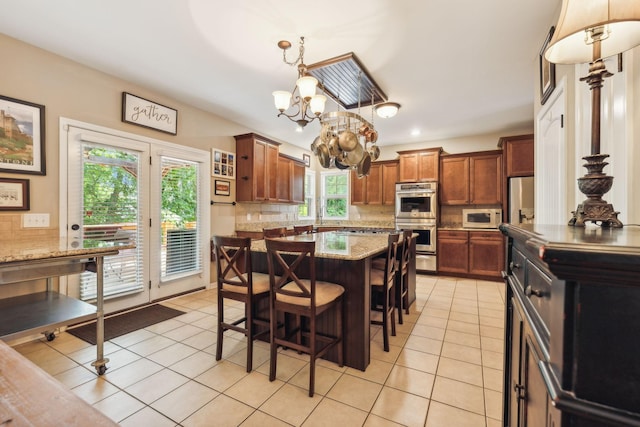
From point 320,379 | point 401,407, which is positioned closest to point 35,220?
point 320,379

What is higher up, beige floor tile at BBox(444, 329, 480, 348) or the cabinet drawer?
the cabinet drawer

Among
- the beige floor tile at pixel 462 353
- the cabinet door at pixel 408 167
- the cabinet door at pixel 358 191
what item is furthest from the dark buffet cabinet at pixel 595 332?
the cabinet door at pixel 358 191

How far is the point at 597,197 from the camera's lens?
0.94m

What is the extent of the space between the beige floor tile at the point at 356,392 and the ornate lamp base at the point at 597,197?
1.51 m

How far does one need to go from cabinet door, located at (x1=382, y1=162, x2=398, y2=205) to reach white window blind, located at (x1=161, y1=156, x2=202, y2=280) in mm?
3673

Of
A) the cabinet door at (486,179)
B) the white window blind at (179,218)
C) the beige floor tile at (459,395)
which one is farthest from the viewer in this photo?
the cabinet door at (486,179)

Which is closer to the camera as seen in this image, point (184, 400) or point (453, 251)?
point (184, 400)

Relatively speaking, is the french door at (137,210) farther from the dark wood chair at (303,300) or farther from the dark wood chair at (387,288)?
the dark wood chair at (387,288)

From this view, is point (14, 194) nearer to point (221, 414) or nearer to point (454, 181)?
point (221, 414)

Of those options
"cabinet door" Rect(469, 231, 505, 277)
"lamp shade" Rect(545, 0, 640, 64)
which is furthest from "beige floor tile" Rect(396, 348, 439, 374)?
"cabinet door" Rect(469, 231, 505, 277)

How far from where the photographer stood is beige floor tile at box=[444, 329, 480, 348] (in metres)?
2.54

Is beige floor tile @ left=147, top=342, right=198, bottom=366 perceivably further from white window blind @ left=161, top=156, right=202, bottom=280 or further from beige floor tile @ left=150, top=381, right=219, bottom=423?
white window blind @ left=161, top=156, right=202, bottom=280

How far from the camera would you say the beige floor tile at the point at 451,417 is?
1588mm

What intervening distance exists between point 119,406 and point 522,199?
5398mm
